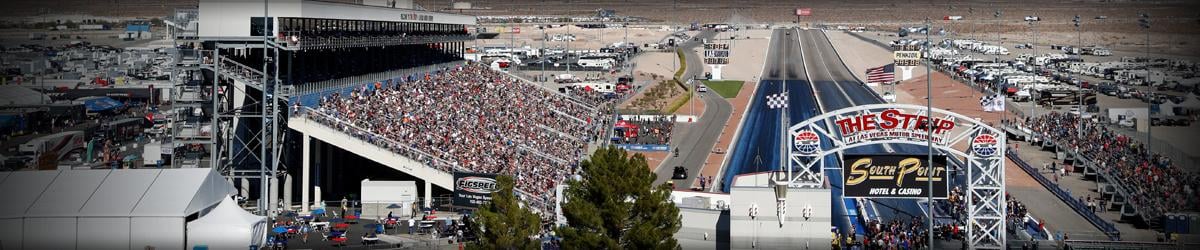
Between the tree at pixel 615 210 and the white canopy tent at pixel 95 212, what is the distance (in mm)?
7423

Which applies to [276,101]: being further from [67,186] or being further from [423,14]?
[423,14]

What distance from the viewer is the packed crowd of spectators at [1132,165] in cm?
4488

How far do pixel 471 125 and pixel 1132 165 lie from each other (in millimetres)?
23534

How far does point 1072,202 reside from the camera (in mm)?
48531

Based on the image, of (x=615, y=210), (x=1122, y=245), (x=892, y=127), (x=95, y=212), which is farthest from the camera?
(x=1122, y=245)

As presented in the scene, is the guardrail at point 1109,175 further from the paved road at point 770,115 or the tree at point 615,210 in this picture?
the tree at point 615,210

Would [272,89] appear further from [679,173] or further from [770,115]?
[770,115]

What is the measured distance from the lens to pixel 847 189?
32844mm

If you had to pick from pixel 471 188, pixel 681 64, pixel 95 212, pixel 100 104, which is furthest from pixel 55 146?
pixel 681 64

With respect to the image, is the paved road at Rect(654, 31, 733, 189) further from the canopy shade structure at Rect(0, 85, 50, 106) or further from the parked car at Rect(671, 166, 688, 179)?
the canopy shade structure at Rect(0, 85, 50, 106)

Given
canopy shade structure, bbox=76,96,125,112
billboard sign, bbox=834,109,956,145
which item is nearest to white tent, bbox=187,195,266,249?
billboard sign, bbox=834,109,956,145

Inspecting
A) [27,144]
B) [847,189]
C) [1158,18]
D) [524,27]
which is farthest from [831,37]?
[847,189]

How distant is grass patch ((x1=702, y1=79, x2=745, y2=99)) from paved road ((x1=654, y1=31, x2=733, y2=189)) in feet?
2.95

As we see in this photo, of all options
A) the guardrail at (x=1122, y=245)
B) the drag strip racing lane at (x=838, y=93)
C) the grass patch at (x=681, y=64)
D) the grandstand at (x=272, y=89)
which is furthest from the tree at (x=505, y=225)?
the grass patch at (x=681, y=64)
